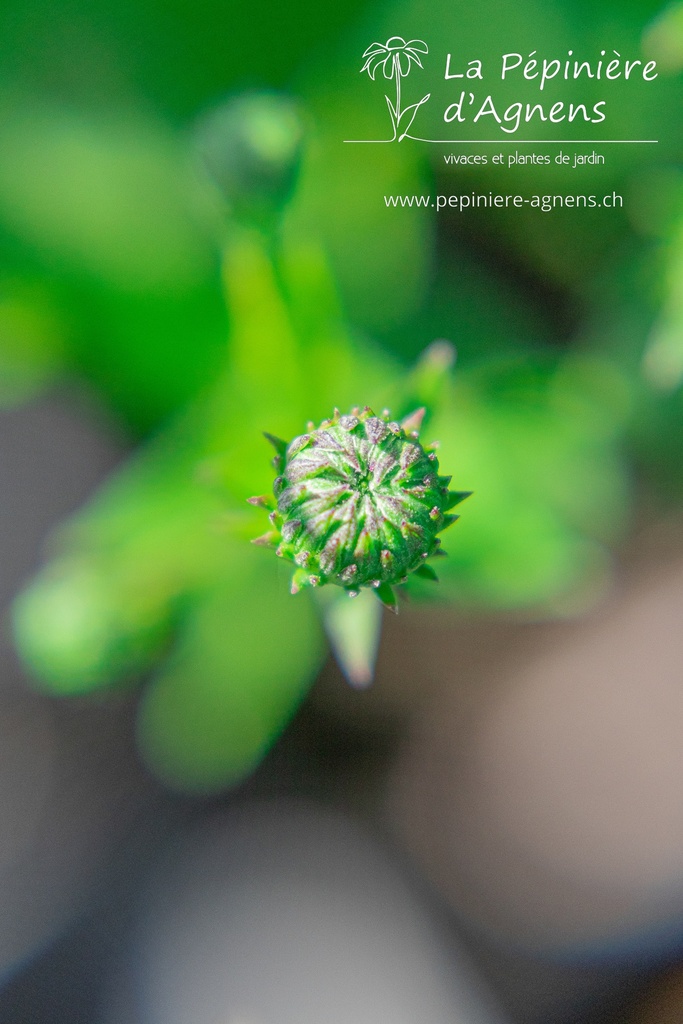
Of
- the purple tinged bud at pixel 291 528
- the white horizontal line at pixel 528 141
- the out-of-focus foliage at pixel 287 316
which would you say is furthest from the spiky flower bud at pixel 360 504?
the white horizontal line at pixel 528 141

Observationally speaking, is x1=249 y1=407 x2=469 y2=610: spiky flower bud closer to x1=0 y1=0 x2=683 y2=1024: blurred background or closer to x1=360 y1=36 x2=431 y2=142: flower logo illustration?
x1=0 y1=0 x2=683 y2=1024: blurred background

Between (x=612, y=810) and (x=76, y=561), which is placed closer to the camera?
(x=76, y=561)

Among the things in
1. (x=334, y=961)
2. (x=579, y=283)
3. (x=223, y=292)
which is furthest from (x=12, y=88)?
(x=334, y=961)

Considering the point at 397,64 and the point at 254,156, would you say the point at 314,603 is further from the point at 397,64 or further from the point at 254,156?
the point at 397,64

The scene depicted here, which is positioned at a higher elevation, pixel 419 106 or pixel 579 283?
pixel 419 106

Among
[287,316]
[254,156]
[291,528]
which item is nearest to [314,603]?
[287,316]

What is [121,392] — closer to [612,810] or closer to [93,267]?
[93,267]

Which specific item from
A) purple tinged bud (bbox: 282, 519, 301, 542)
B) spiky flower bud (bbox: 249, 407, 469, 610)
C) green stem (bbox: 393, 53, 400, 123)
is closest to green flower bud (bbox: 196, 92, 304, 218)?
green stem (bbox: 393, 53, 400, 123)
